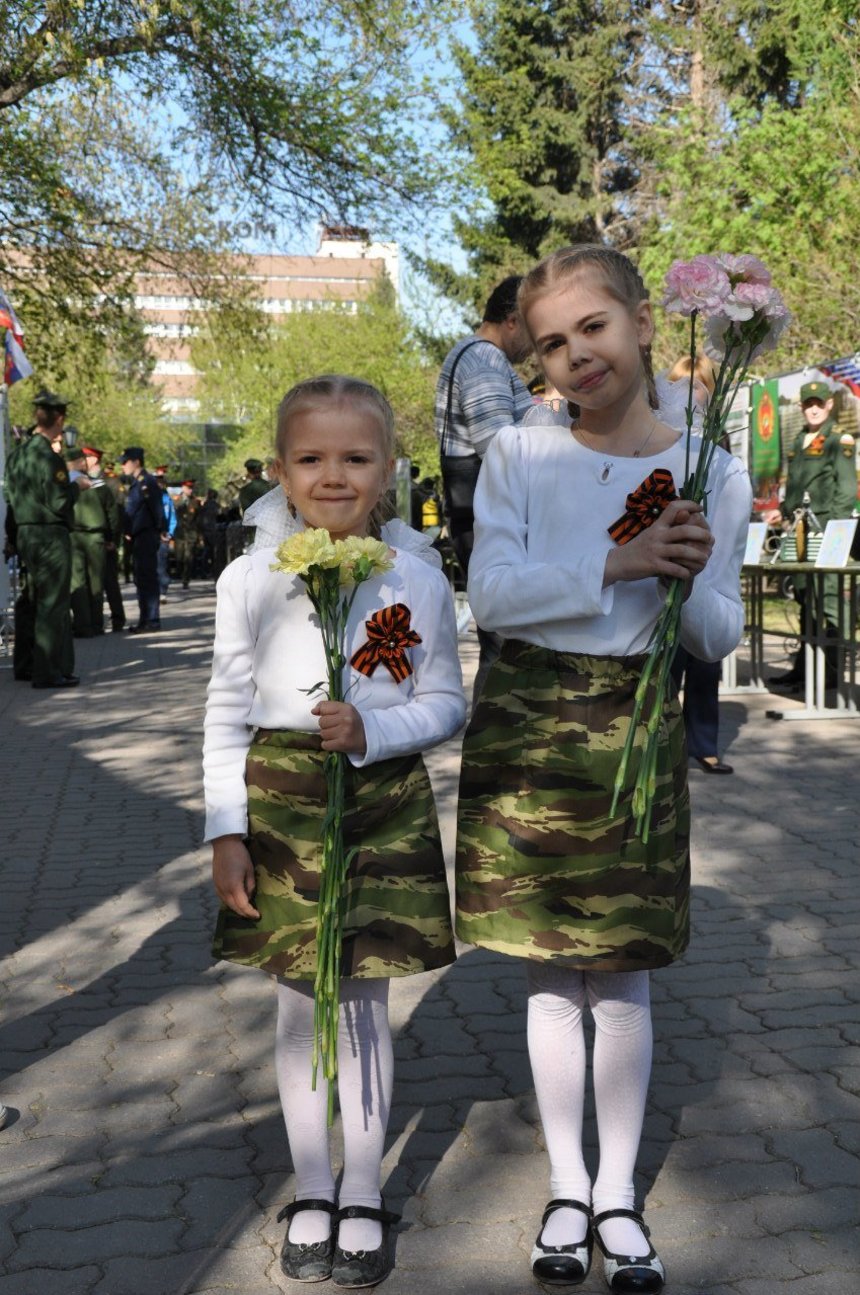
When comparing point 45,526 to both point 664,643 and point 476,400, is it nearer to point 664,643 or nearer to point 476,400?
point 476,400

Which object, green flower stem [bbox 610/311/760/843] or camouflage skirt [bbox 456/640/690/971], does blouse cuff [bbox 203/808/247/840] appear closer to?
camouflage skirt [bbox 456/640/690/971]

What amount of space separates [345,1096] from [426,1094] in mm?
925

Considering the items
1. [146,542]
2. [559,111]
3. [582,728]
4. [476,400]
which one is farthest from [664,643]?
[559,111]

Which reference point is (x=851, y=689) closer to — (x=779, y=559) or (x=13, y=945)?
(x=779, y=559)

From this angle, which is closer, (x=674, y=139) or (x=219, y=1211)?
(x=219, y=1211)

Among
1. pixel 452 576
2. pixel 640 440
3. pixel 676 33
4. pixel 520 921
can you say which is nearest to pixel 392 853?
pixel 520 921

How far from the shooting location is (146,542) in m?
19.7

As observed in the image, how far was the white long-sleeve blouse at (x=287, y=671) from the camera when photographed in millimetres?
2945

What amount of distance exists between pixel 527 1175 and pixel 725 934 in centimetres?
208

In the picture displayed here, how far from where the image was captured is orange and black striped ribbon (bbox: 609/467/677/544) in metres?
2.81

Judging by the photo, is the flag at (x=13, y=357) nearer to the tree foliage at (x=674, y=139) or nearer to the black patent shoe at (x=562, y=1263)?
the tree foliage at (x=674, y=139)

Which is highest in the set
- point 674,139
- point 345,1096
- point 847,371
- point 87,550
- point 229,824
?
point 674,139

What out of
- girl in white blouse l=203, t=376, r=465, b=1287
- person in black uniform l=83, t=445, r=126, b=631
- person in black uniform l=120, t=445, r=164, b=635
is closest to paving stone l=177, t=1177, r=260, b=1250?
girl in white blouse l=203, t=376, r=465, b=1287

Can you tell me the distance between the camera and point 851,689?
10914 mm
